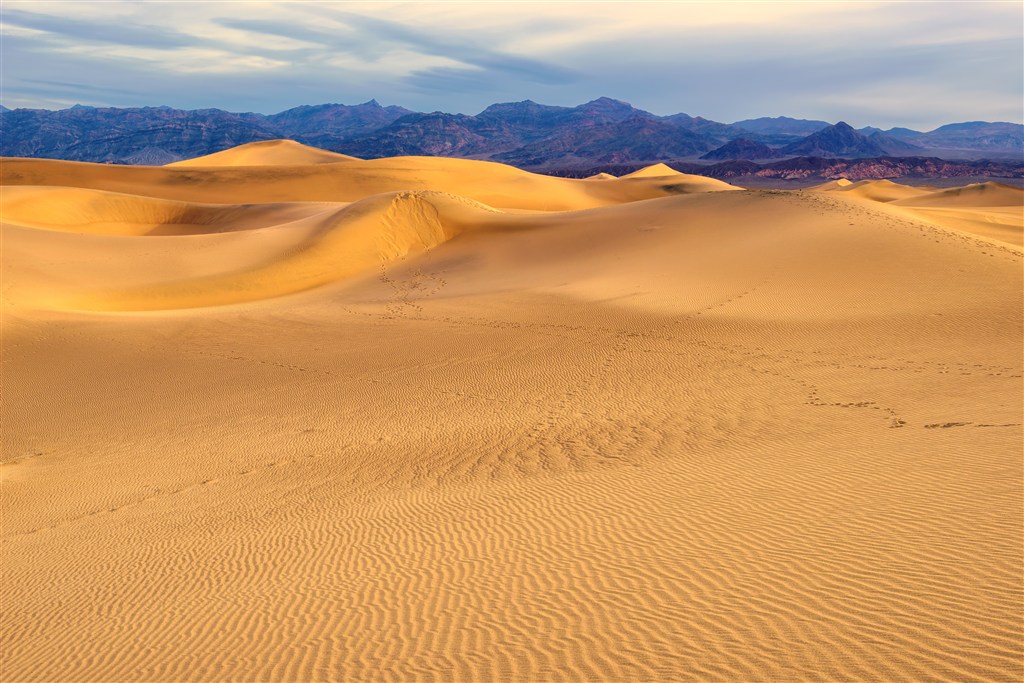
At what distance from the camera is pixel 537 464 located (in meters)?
10.6

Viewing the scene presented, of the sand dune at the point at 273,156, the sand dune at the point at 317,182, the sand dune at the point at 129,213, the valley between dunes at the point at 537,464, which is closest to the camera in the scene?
the valley between dunes at the point at 537,464

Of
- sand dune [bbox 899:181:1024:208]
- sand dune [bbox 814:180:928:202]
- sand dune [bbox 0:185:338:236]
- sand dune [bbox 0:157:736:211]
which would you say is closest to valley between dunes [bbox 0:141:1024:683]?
sand dune [bbox 0:185:338:236]

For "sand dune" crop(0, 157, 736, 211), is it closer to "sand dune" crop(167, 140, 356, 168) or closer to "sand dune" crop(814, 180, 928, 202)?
"sand dune" crop(814, 180, 928, 202)

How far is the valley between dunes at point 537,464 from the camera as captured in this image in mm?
5648

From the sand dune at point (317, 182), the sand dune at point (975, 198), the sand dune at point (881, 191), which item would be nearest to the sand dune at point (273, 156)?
the sand dune at point (317, 182)

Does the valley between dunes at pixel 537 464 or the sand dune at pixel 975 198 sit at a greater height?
the sand dune at pixel 975 198

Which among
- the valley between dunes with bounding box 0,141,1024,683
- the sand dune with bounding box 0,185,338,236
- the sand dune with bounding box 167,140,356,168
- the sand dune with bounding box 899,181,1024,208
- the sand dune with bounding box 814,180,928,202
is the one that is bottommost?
the valley between dunes with bounding box 0,141,1024,683

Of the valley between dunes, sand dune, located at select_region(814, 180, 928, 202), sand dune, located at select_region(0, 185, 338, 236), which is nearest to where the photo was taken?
the valley between dunes

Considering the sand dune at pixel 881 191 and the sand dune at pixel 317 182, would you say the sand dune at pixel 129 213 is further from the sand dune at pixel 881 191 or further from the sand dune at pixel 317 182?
the sand dune at pixel 881 191

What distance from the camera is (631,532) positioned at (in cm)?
764

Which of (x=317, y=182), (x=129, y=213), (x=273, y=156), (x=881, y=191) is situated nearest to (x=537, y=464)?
(x=129, y=213)

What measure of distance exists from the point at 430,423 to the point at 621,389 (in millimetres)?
3583

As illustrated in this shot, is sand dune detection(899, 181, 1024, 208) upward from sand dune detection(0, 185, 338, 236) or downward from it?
Result: upward

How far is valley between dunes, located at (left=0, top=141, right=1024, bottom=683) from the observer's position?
565cm
